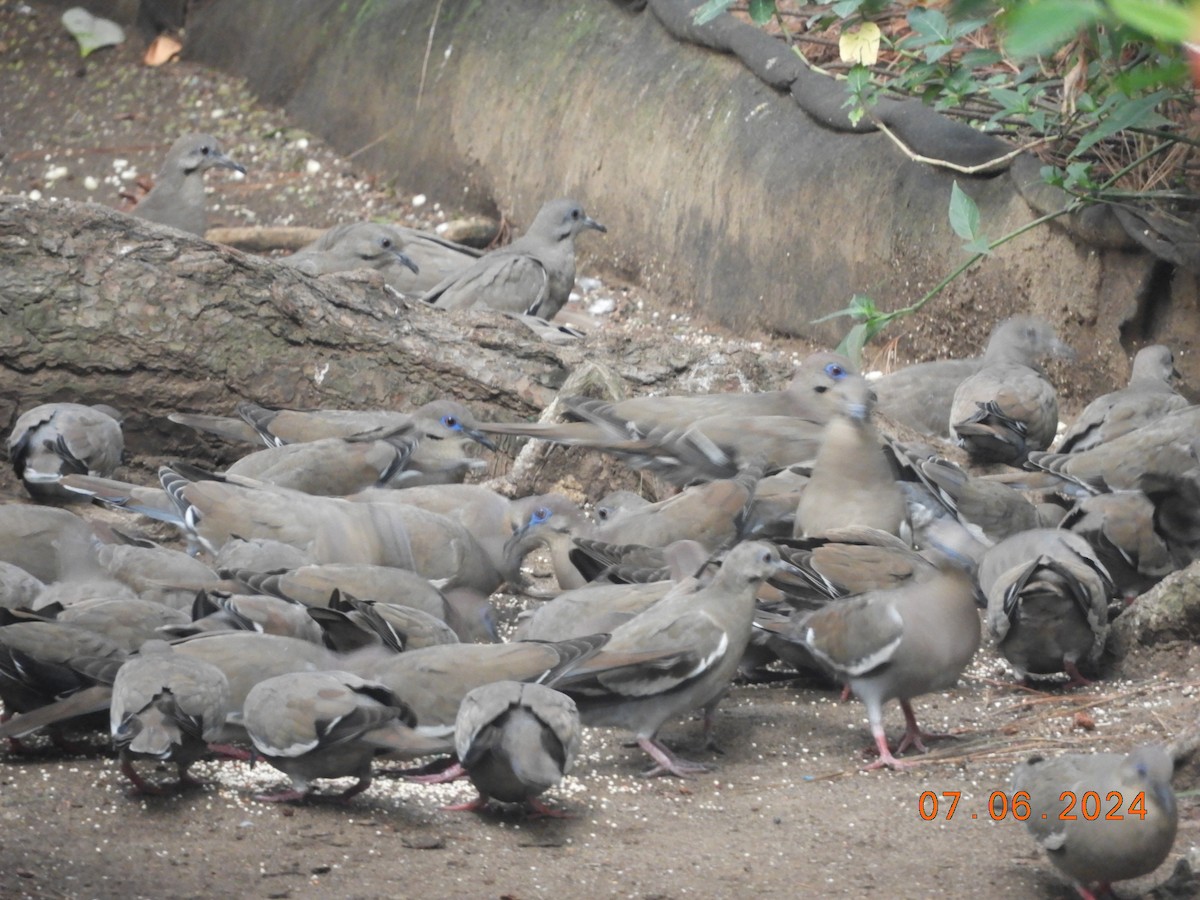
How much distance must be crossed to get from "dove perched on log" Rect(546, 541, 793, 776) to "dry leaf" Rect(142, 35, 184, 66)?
12451 mm

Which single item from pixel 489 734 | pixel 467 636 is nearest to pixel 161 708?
pixel 489 734

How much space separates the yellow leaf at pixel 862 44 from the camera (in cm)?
792

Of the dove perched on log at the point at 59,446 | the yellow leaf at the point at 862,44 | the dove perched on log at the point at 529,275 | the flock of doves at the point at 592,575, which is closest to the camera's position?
the flock of doves at the point at 592,575

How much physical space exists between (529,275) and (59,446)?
3.83 m

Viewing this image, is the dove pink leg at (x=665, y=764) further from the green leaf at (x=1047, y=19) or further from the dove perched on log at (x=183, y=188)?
the dove perched on log at (x=183, y=188)

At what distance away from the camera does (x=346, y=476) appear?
657cm

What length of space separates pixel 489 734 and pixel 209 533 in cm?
235

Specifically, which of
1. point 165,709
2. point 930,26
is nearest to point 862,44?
point 930,26

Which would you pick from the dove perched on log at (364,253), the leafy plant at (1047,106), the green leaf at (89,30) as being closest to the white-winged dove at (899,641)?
the leafy plant at (1047,106)

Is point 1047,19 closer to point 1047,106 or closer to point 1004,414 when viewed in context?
point 1004,414

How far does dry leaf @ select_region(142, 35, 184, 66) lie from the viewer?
601 inches

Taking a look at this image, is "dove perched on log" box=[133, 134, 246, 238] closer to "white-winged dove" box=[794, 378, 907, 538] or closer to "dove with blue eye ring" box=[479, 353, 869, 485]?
"dove with blue eye ring" box=[479, 353, 869, 485]

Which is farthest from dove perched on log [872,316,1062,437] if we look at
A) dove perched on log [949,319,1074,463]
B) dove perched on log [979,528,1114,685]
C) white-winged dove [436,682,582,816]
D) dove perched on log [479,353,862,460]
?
white-winged dove [436,682,582,816]

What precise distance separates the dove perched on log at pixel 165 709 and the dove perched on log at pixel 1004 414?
4740 mm
